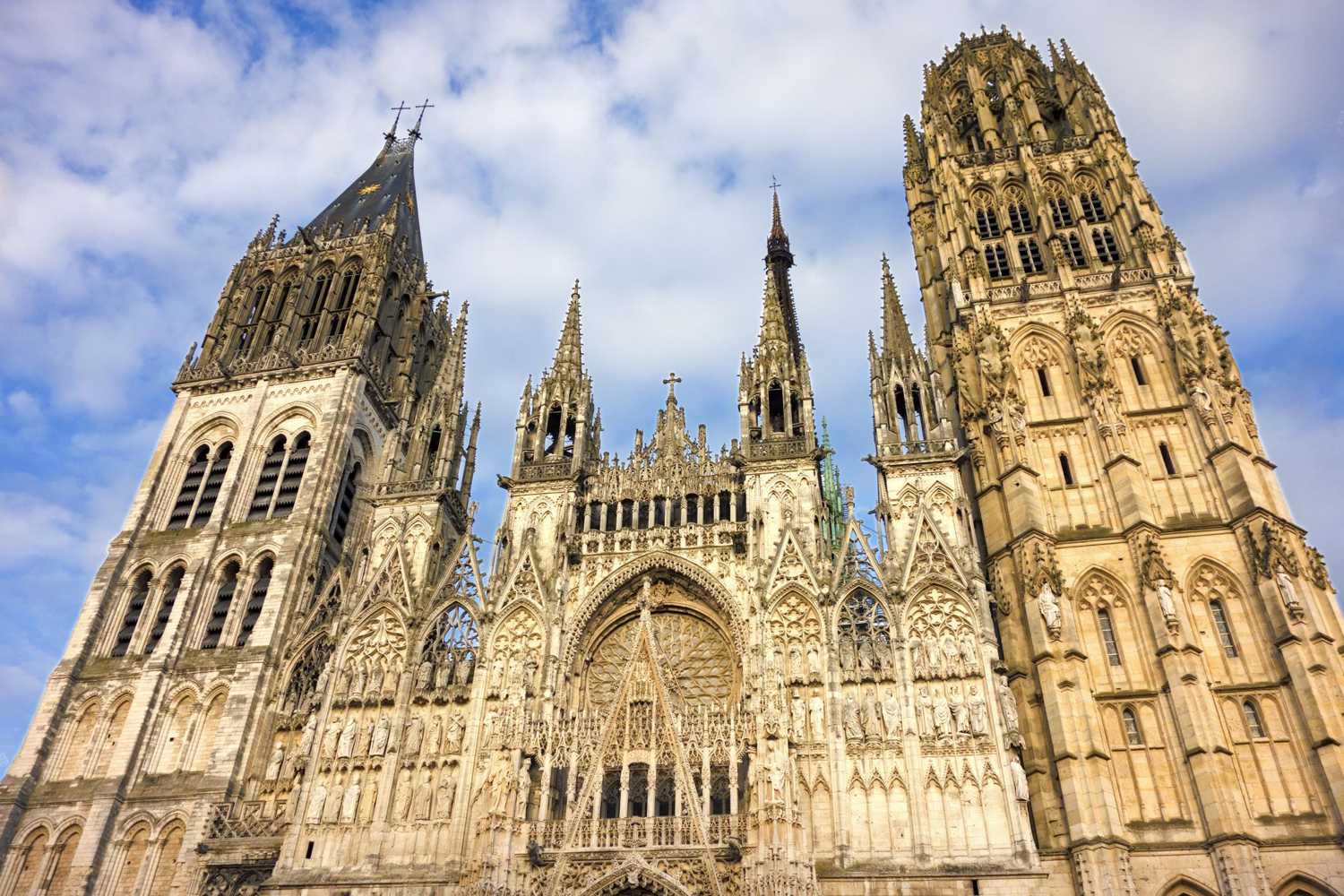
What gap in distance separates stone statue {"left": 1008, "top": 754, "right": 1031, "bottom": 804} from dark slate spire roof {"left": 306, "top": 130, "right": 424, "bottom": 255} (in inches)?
1271

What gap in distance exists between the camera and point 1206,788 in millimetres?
21562

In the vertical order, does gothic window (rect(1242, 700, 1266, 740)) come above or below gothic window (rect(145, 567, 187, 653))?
below

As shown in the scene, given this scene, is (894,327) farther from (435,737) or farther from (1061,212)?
(435,737)

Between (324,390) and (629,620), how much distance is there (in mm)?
15462

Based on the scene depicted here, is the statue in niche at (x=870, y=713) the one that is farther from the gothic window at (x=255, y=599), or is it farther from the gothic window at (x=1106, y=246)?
the gothic window at (x=255, y=599)

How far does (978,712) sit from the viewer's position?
22.9 m

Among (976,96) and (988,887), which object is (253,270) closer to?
(976,96)

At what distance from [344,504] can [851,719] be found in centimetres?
1984

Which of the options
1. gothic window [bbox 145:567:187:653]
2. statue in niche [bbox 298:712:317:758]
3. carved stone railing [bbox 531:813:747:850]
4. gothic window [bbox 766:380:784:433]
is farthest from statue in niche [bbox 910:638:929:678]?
gothic window [bbox 145:567:187:653]

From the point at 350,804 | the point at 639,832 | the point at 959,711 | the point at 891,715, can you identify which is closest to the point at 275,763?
the point at 350,804

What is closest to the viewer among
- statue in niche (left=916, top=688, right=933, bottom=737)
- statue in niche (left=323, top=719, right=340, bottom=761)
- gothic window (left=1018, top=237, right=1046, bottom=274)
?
statue in niche (left=916, top=688, right=933, bottom=737)

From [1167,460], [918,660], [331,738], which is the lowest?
[331,738]

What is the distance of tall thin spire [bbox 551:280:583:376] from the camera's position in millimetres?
32812

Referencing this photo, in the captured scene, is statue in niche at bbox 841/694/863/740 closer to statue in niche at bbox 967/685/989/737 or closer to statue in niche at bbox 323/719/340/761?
statue in niche at bbox 967/685/989/737
